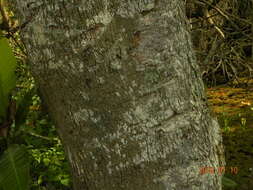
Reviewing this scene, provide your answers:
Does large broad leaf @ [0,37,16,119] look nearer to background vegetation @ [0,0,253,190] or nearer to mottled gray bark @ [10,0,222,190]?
background vegetation @ [0,0,253,190]

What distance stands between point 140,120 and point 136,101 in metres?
0.04

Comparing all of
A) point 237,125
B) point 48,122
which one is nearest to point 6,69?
point 48,122

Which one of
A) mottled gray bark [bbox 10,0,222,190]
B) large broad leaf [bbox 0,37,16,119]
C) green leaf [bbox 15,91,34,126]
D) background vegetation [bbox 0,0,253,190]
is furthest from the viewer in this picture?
green leaf [bbox 15,91,34,126]

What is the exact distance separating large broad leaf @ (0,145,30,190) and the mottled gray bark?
1.46 m

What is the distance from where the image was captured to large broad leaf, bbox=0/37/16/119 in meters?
2.05

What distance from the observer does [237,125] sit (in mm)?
3551

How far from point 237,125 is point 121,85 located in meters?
3.05

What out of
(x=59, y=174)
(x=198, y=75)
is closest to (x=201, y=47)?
(x=59, y=174)

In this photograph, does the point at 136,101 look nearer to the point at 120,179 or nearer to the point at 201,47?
the point at 120,179

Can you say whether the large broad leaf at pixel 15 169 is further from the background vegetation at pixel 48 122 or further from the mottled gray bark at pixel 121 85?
the mottled gray bark at pixel 121 85

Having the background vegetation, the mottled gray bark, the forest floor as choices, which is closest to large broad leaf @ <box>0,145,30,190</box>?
the background vegetation

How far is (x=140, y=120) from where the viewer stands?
0.70 metres

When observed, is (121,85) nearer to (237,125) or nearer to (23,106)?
(23,106)

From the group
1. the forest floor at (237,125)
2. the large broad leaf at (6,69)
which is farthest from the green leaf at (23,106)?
the forest floor at (237,125)
